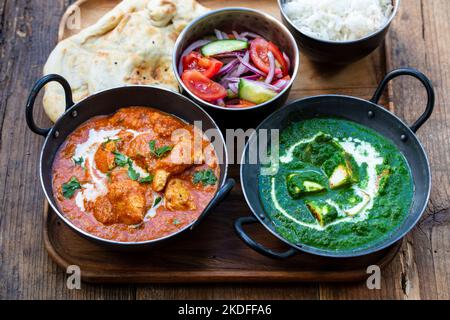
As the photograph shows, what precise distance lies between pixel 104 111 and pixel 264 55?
116 centimetres

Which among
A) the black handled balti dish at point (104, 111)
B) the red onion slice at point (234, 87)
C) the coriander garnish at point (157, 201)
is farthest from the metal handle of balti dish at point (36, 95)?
the red onion slice at point (234, 87)

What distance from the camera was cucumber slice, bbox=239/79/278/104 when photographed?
4.04 meters

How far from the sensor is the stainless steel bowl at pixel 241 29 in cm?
412

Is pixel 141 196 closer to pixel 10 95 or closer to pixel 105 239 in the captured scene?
pixel 105 239

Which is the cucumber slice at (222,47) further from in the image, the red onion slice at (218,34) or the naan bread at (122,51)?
the naan bread at (122,51)

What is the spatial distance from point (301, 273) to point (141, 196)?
1.08 m

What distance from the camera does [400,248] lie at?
3887 mm

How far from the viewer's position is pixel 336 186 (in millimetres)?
3838

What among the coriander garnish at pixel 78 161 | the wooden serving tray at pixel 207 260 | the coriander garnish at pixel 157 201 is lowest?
the wooden serving tray at pixel 207 260

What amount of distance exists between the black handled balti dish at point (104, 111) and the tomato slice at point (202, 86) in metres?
0.11

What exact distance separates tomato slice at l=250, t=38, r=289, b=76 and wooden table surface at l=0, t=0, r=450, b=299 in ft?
2.82

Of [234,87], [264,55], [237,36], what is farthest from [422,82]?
[237,36]

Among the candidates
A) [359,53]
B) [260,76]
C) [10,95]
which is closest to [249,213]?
[260,76]

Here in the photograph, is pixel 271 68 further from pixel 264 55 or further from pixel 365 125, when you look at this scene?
pixel 365 125
